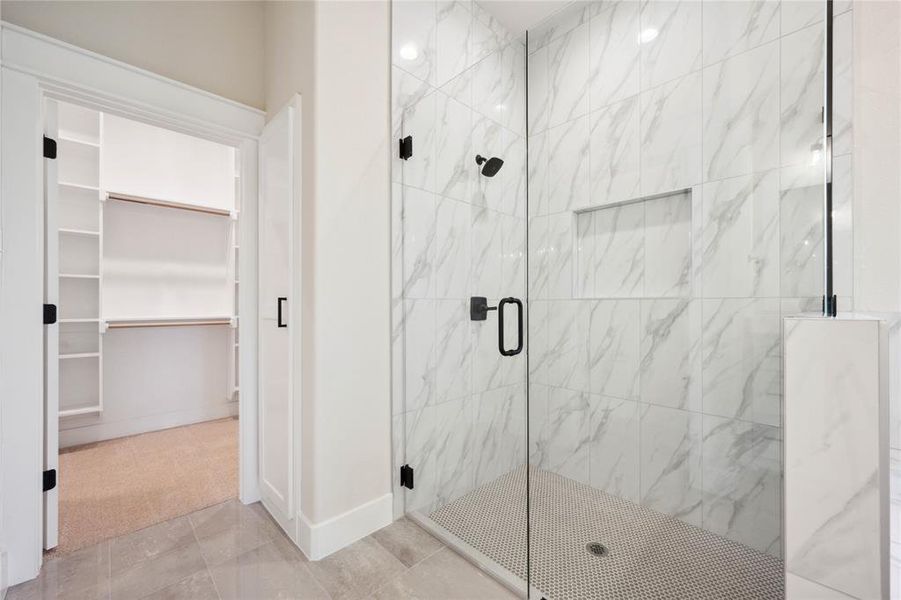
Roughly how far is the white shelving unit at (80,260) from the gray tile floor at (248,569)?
178 centimetres

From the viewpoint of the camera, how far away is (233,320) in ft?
11.3

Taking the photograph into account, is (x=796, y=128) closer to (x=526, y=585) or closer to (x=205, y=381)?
(x=526, y=585)

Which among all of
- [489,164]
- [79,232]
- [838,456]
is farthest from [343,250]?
[79,232]

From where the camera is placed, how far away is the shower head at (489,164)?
2049 millimetres

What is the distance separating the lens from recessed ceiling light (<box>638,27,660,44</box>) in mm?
1911

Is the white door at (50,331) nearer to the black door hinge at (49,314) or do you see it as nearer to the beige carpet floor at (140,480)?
the black door hinge at (49,314)

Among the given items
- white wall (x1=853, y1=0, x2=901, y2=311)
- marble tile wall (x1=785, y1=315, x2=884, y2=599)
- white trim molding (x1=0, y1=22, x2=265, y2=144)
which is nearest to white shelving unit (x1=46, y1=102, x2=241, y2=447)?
white trim molding (x1=0, y1=22, x2=265, y2=144)

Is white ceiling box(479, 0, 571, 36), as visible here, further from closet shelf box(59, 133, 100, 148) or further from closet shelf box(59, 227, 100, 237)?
→ closet shelf box(59, 227, 100, 237)

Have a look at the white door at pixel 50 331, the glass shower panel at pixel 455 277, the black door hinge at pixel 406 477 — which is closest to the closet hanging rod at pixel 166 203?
the white door at pixel 50 331

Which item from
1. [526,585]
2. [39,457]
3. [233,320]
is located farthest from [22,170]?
[526,585]

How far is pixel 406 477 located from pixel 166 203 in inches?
118

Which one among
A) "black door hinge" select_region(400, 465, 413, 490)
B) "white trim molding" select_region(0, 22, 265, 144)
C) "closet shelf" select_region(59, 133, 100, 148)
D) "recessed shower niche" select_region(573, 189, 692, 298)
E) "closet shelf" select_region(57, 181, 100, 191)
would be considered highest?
"closet shelf" select_region(59, 133, 100, 148)

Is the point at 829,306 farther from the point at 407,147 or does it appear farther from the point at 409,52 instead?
the point at 409,52

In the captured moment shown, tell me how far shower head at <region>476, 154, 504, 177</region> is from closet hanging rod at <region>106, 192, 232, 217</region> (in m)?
2.67
